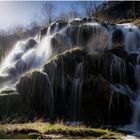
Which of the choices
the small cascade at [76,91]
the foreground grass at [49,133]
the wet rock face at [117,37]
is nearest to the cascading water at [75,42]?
the wet rock face at [117,37]

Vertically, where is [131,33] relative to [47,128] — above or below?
above

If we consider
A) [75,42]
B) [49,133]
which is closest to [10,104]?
[49,133]

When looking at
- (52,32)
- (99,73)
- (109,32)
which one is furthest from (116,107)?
(52,32)

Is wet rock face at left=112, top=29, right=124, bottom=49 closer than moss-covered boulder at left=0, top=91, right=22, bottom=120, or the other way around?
moss-covered boulder at left=0, top=91, right=22, bottom=120

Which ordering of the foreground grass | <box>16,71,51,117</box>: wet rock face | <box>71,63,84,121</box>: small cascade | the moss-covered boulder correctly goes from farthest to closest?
<box>16,71,51,117</box>: wet rock face, the moss-covered boulder, <box>71,63,84,121</box>: small cascade, the foreground grass

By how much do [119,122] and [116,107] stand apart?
1.16 metres

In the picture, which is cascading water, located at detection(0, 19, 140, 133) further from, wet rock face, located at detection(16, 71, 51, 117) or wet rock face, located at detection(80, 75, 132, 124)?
wet rock face, located at detection(80, 75, 132, 124)

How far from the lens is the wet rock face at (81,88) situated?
83.9 ft

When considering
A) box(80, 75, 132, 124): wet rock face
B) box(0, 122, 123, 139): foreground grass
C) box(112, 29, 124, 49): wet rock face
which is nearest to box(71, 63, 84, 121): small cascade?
box(80, 75, 132, 124): wet rock face

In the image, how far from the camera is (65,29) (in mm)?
39906

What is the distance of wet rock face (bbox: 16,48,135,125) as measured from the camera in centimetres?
2556

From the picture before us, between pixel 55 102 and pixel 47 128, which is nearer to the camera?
pixel 47 128

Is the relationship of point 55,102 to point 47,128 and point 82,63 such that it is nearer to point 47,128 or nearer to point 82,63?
point 82,63

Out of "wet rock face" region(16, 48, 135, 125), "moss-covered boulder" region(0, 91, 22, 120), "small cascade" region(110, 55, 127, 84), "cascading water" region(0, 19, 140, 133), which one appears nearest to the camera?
"wet rock face" region(16, 48, 135, 125)
